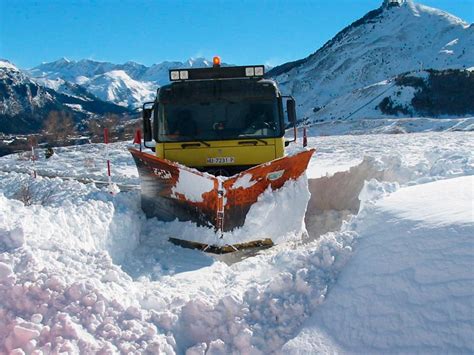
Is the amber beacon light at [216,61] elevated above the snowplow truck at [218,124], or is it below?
above

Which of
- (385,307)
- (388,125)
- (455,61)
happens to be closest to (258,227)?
(385,307)

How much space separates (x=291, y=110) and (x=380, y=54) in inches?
4565

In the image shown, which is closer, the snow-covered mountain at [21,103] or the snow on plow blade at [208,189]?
the snow on plow blade at [208,189]

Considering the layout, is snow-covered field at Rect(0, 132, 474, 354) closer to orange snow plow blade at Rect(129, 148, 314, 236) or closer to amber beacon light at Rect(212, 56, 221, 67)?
orange snow plow blade at Rect(129, 148, 314, 236)

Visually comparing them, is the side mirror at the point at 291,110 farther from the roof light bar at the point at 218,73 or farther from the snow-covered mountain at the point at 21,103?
the snow-covered mountain at the point at 21,103

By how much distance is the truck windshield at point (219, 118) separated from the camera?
7395 mm

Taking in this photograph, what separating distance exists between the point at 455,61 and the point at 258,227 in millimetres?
104378

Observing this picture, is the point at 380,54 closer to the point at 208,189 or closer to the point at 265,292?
the point at 208,189

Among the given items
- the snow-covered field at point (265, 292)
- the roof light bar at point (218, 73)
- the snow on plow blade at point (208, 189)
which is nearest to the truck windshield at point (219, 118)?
the roof light bar at point (218, 73)

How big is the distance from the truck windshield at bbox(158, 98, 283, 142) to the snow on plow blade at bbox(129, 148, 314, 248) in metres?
0.83

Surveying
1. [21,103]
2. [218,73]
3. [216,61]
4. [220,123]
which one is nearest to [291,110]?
[220,123]

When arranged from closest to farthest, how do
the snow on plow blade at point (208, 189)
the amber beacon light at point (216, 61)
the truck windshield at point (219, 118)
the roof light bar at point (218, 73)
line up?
1. the snow on plow blade at point (208, 189)
2. the truck windshield at point (219, 118)
3. the roof light bar at point (218, 73)
4. the amber beacon light at point (216, 61)

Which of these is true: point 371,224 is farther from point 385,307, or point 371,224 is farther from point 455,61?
point 455,61

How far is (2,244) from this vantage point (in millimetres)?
4047
